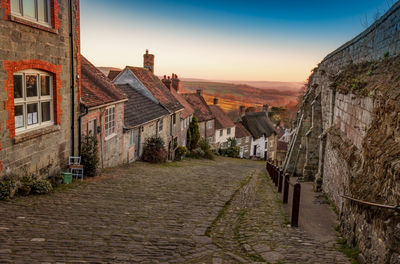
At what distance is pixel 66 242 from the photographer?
5648 millimetres

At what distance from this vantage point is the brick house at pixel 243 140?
4509 centimetres

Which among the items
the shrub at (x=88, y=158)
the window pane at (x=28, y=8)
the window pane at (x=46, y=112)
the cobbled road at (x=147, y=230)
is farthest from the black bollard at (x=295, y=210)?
the window pane at (x=28, y=8)

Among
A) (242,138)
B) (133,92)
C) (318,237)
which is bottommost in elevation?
(242,138)

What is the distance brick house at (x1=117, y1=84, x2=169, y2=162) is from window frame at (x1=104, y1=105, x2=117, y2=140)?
1.33 m

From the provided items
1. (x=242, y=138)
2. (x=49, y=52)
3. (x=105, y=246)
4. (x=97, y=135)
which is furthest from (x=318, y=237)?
(x=242, y=138)

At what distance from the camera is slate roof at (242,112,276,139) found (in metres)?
48.2

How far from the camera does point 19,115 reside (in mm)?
8547

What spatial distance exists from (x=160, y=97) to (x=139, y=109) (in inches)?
194

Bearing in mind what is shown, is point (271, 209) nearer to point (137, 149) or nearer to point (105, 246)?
point (105, 246)

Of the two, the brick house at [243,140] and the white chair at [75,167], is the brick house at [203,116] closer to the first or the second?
the brick house at [243,140]

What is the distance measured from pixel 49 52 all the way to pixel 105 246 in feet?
21.9

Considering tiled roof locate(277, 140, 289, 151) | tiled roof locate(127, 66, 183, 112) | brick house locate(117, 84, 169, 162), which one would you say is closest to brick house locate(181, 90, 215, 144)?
tiled roof locate(127, 66, 183, 112)

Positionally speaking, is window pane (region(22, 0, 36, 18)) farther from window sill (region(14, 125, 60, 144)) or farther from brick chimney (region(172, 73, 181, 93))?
A: brick chimney (region(172, 73, 181, 93))

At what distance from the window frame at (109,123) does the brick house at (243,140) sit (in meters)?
30.4
